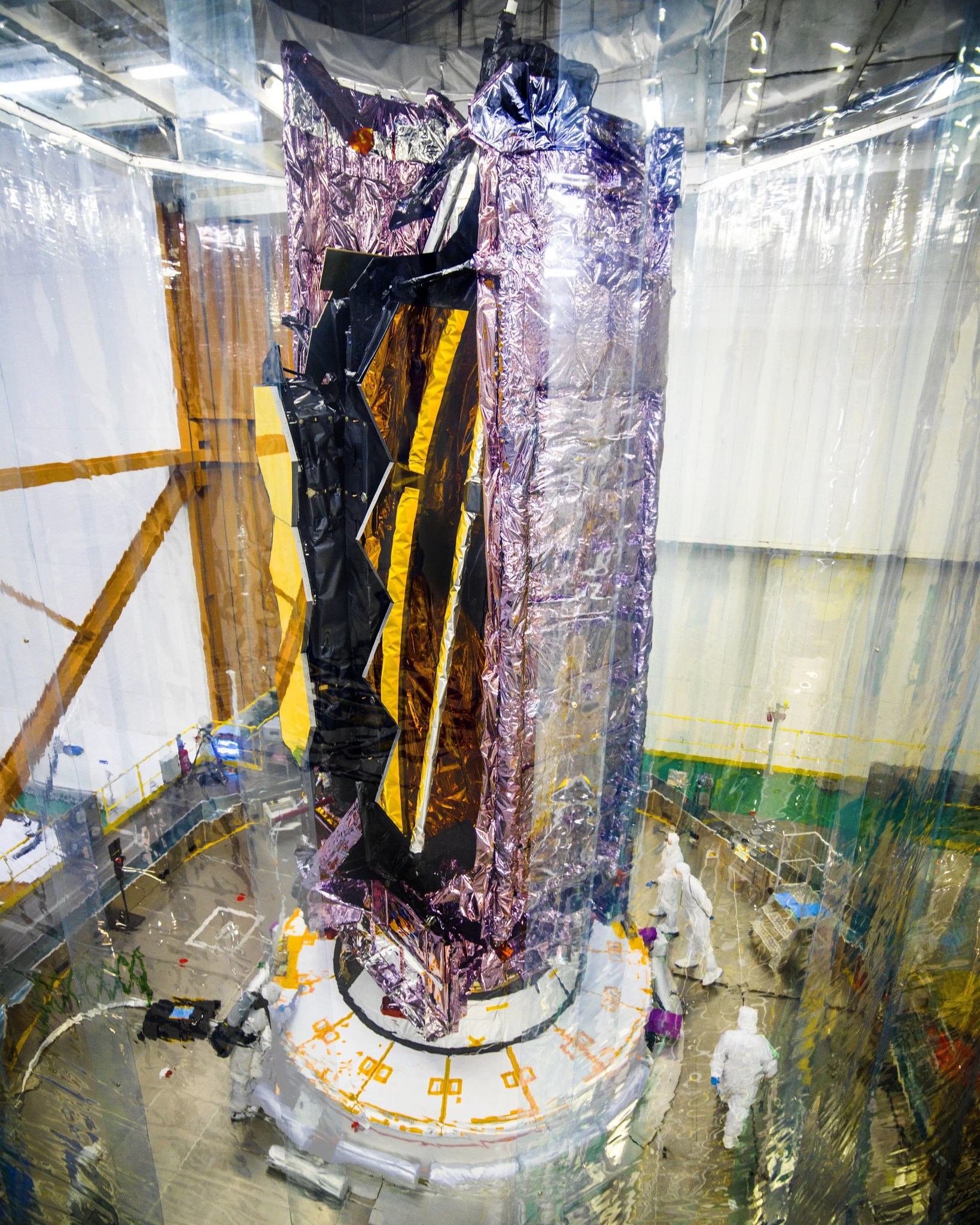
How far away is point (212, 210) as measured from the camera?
1336 millimetres

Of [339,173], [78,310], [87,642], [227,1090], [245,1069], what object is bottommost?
[227,1090]

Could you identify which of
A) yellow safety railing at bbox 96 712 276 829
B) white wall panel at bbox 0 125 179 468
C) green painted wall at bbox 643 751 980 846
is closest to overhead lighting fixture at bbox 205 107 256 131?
white wall panel at bbox 0 125 179 468

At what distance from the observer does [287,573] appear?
149cm

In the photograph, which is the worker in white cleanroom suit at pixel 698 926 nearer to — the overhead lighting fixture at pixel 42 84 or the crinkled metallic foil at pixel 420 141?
the crinkled metallic foil at pixel 420 141

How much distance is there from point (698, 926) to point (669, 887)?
0.53ft

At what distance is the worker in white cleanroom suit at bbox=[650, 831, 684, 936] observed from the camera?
6.44ft

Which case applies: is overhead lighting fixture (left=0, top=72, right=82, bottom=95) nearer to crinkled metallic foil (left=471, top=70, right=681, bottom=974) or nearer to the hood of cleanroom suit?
crinkled metallic foil (left=471, top=70, right=681, bottom=974)

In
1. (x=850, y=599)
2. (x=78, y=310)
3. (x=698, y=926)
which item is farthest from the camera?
(x=698, y=926)

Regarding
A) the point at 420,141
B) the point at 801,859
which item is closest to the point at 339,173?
the point at 420,141

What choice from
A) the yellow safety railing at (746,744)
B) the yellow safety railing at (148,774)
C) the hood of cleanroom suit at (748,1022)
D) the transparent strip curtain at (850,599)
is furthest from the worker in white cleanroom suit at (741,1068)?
the yellow safety railing at (148,774)

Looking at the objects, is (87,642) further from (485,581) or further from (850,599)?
(850,599)

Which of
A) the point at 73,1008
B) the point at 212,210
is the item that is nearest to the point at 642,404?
the point at 212,210

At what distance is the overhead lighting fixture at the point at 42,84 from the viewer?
1177 millimetres

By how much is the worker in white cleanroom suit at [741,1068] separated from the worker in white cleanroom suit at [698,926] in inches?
10.9
